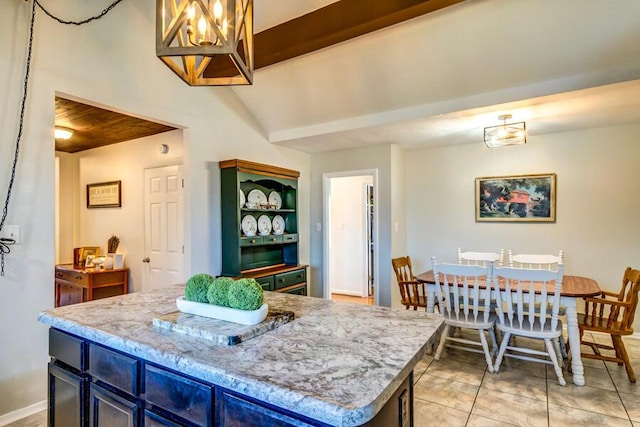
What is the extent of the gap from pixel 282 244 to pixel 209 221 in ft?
3.70

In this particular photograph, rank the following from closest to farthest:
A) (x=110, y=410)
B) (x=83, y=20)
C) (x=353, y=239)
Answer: (x=110, y=410)
(x=83, y=20)
(x=353, y=239)

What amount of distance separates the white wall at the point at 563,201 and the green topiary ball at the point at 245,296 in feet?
13.2

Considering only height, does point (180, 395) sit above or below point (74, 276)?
above

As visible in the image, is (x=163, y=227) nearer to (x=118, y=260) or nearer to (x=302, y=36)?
(x=118, y=260)

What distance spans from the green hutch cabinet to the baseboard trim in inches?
68.7

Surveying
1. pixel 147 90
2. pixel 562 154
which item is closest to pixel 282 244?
pixel 147 90

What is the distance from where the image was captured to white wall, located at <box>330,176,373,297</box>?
5.92 metres

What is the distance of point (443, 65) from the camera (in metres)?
2.94

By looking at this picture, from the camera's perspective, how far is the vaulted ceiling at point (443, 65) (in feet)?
8.04

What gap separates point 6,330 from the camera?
2.23 meters

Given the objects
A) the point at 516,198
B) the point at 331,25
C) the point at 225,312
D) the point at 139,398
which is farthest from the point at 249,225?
the point at 516,198

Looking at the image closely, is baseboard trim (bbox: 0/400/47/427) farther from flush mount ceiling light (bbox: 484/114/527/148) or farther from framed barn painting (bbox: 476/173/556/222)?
framed barn painting (bbox: 476/173/556/222)

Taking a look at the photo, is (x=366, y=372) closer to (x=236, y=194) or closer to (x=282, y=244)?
(x=236, y=194)

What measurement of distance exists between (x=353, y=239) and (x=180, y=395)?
502 cm
